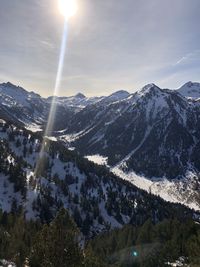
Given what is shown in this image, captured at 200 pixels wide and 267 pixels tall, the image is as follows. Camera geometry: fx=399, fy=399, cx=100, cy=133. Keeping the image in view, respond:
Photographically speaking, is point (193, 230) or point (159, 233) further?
point (159, 233)

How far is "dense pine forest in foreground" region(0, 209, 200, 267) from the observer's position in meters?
38.9

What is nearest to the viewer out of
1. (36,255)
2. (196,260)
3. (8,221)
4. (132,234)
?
(36,255)

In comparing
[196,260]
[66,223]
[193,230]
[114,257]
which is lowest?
[114,257]

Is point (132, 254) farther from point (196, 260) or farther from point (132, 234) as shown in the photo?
point (196, 260)

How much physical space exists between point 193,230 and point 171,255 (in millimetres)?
18963

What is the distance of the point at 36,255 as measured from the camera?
128 feet

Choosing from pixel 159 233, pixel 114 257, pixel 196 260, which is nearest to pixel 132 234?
pixel 159 233

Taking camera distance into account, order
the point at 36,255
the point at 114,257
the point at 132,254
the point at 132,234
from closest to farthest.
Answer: the point at 36,255 < the point at 132,254 < the point at 114,257 < the point at 132,234

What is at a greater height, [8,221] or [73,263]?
[73,263]

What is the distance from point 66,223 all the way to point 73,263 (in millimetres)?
3895

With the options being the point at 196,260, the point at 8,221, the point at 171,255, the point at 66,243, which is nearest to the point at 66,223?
the point at 66,243

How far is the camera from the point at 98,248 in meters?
151

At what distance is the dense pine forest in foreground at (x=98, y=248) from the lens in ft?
128

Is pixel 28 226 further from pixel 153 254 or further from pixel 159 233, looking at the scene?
pixel 153 254
